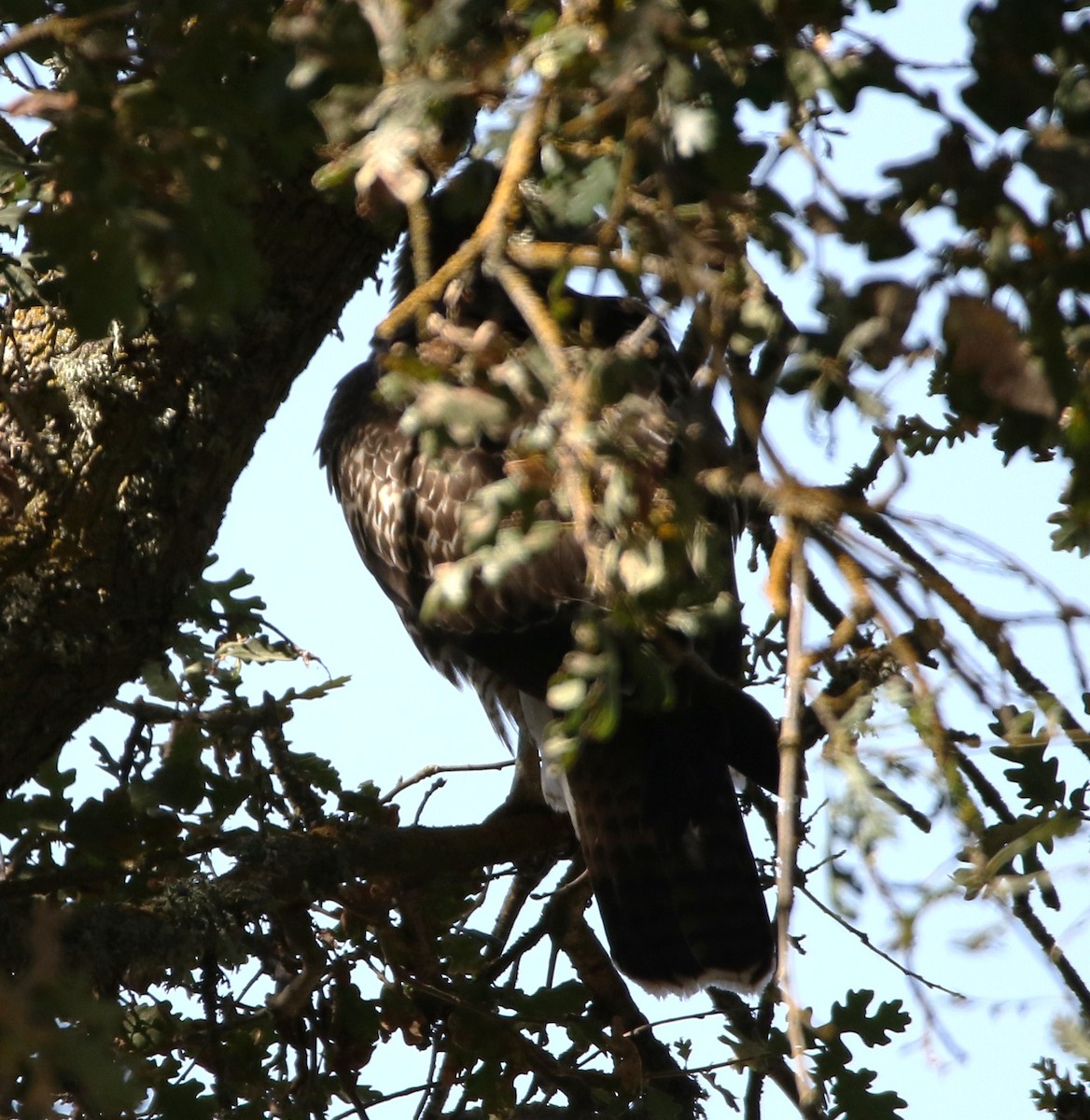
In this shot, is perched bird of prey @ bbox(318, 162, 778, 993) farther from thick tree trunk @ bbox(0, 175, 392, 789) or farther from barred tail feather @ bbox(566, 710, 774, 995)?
thick tree trunk @ bbox(0, 175, 392, 789)

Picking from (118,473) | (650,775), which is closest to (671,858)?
(650,775)

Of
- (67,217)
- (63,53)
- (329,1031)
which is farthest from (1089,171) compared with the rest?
(329,1031)

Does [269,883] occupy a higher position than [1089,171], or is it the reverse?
[269,883]

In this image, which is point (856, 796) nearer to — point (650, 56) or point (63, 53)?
point (650, 56)

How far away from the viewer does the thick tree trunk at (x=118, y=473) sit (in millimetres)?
3217

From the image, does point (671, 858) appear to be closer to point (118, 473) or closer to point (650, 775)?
point (650, 775)

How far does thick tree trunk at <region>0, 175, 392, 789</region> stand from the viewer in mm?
3217

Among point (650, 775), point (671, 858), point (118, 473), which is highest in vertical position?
point (118, 473)

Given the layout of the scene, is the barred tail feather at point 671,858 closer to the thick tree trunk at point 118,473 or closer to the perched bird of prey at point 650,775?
the perched bird of prey at point 650,775

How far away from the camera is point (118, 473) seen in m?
→ 3.27

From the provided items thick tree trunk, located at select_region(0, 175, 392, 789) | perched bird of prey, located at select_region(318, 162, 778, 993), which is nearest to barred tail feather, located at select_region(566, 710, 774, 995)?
perched bird of prey, located at select_region(318, 162, 778, 993)

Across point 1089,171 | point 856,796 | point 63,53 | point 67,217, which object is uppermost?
point 63,53

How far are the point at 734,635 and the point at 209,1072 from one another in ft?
5.52

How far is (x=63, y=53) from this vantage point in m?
2.23
